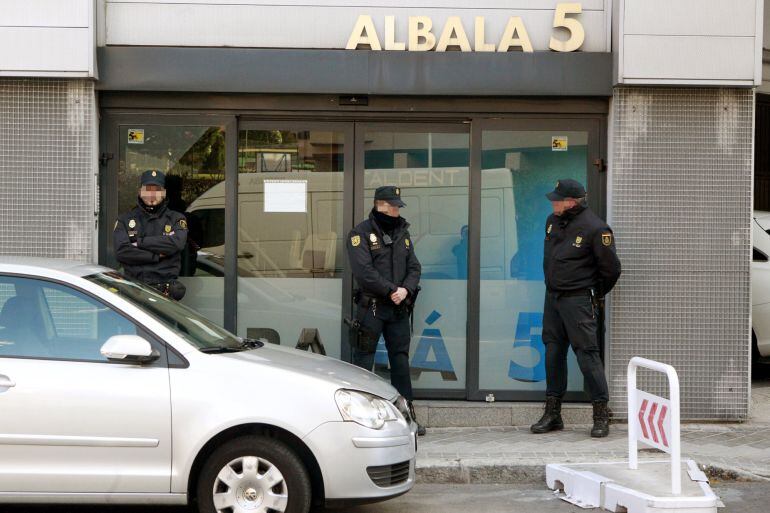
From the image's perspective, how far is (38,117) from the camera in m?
8.73

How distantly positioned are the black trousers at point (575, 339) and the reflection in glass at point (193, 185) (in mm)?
2791

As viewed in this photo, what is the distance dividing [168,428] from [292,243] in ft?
12.2

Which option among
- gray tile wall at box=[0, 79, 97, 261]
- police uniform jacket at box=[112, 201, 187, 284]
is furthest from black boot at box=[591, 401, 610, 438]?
gray tile wall at box=[0, 79, 97, 261]

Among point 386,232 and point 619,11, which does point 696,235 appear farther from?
point 386,232

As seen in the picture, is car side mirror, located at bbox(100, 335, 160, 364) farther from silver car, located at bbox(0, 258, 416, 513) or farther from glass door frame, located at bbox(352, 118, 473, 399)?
glass door frame, located at bbox(352, 118, 473, 399)

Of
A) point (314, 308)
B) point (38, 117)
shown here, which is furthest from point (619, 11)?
point (38, 117)

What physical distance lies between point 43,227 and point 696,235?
5.38m

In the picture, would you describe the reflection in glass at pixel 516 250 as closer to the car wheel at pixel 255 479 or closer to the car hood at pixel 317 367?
the car hood at pixel 317 367

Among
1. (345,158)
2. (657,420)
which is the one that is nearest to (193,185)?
(345,158)

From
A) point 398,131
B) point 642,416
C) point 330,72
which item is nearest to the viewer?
point 642,416

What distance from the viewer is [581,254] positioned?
8.11m

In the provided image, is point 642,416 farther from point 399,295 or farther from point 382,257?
point 382,257

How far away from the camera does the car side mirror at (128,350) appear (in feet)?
18.3

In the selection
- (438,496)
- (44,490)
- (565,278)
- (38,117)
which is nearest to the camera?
(44,490)
